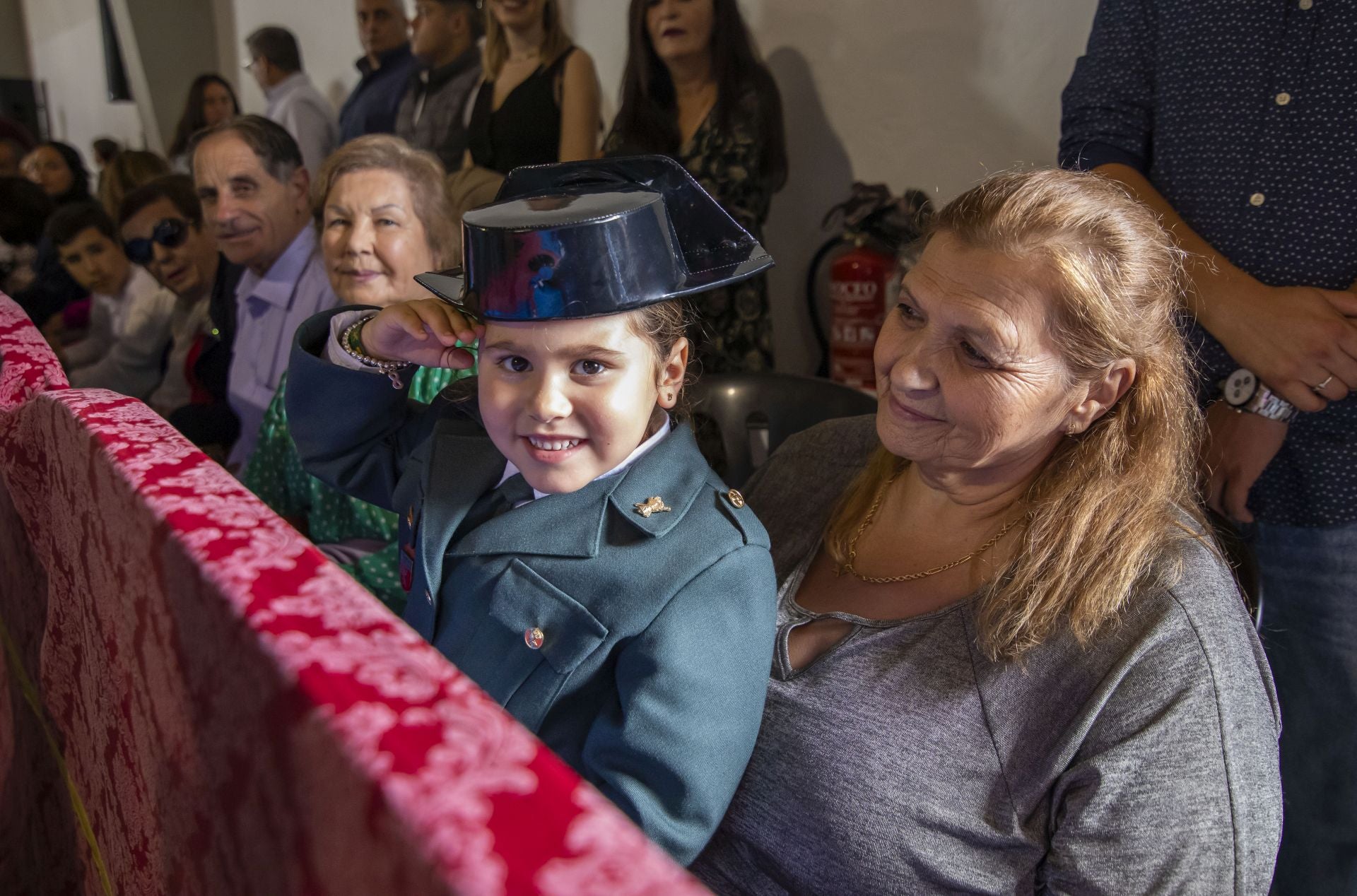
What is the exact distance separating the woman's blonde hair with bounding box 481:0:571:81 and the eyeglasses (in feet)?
3.90

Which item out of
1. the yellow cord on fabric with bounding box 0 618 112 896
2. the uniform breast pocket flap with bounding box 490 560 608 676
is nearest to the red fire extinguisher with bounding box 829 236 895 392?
the uniform breast pocket flap with bounding box 490 560 608 676

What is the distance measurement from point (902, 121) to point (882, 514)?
7.08 feet

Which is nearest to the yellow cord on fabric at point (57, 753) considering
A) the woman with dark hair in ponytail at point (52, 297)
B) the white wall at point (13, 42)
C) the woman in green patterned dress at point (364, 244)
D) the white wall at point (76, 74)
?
the woman in green patterned dress at point (364, 244)

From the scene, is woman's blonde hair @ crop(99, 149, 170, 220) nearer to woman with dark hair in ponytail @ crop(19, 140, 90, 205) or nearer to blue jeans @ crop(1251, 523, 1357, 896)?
woman with dark hair in ponytail @ crop(19, 140, 90, 205)

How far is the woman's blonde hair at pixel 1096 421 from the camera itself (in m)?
1.08

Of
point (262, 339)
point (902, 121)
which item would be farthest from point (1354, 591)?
point (262, 339)

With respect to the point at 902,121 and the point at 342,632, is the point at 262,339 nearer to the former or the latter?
the point at 902,121

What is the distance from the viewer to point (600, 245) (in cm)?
98

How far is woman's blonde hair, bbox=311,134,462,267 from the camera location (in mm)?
2088

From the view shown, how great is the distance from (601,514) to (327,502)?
1.01 meters

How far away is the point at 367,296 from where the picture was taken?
2072 millimetres

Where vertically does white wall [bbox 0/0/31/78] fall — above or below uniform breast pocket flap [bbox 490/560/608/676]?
above

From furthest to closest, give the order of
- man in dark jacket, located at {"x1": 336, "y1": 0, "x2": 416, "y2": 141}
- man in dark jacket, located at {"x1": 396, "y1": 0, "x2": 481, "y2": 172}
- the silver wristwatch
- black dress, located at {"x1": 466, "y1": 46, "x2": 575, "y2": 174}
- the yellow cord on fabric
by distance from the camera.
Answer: man in dark jacket, located at {"x1": 336, "y1": 0, "x2": 416, "y2": 141} < man in dark jacket, located at {"x1": 396, "y1": 0, "x2": 481, "y2": 172} < black dress, located at {"x1": 466, "y1": 46, "x2": 575, "y2": 174} < the silver wristwatch < the yellow cord on fabric

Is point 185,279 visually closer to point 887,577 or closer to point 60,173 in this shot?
point 887,577
